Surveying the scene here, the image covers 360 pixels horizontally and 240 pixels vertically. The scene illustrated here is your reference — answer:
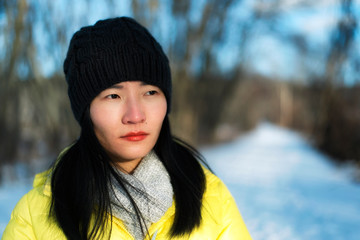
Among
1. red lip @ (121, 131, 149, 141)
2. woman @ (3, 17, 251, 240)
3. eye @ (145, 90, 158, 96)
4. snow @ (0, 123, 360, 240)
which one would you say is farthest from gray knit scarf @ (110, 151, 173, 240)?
snow @ (0, 123, 360, 240)

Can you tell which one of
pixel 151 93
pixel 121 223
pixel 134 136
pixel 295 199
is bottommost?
pixel 295 199

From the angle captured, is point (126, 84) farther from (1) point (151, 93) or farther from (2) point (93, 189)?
(2) point (93, 189)

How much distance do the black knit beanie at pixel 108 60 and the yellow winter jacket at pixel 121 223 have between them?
1.26 feet

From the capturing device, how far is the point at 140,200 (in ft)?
4.36

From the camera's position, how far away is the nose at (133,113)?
1.24 metres

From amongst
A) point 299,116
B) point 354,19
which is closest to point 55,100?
point 354,19

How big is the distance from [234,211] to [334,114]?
7.36 meters

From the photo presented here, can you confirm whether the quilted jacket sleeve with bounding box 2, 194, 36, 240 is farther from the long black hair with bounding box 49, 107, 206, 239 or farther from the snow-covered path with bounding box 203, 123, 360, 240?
the snow-covered path with bounding box 203, 123, 360, 240

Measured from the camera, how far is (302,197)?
15.2 ft

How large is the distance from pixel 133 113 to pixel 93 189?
1.18 feet

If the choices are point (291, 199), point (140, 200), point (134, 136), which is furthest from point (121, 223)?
point (291, 199)

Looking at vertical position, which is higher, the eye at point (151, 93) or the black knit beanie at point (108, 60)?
the black knit beanie at point (108, 60)

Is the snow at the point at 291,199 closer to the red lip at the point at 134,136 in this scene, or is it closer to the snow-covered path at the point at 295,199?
the snow-covered path at the point at 295,199

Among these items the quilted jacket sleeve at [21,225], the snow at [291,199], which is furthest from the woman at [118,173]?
the snow at [291,199]
